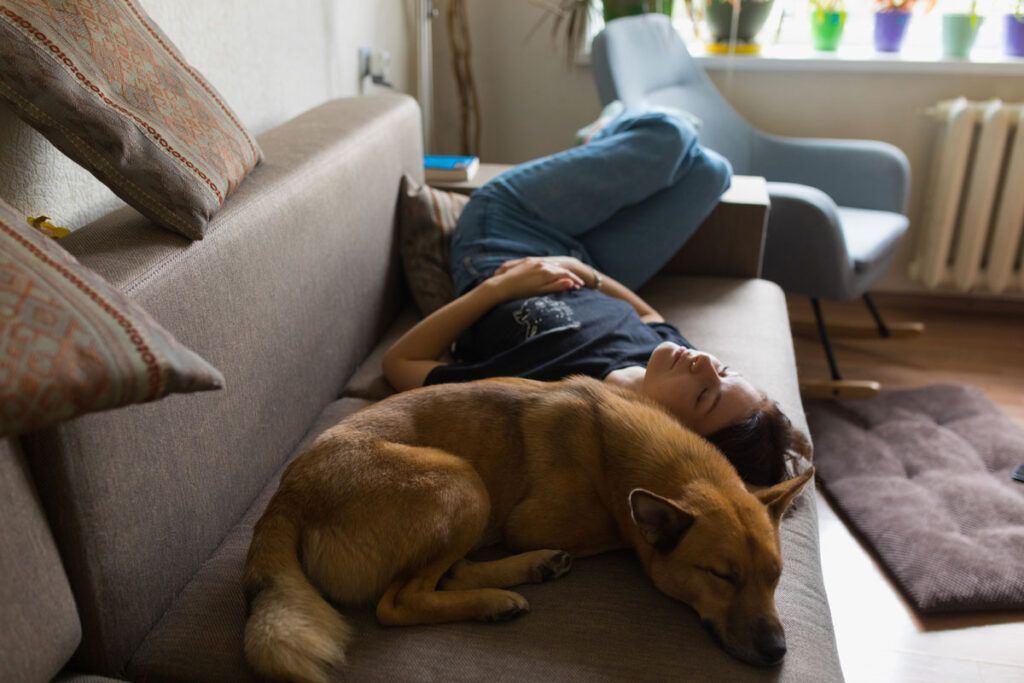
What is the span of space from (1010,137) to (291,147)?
104 inches

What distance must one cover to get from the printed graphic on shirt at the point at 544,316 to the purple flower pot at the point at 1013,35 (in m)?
2.44

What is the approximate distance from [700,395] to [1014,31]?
8.45 feet

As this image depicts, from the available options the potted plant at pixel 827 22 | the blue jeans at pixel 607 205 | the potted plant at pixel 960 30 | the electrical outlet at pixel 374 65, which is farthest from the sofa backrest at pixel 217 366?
the potted plant at pixel 960 30

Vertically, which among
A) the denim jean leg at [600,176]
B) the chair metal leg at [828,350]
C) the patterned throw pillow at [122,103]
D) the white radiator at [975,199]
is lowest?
the chair metal leg at [828,350]

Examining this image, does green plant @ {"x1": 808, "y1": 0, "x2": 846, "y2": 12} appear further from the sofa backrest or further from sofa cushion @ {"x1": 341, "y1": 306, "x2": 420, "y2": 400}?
sofa cushion @ {"x1": 341, "y1": 306, "x2": 420, "y2": 400}

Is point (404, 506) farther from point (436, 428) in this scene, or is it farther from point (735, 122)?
point (735, 122)

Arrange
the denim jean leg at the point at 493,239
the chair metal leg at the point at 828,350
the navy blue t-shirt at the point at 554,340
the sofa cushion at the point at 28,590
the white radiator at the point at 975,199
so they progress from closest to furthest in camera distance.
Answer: the sofa cushion at the point at 28,590
the navy blue t-shirt at the point at 554,340
the denim jean leg at the point at 493,239
the chair metal leg at the point at 828,350
the white radiator at the point at 975,199

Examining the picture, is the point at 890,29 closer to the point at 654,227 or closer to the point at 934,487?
the point at 654,227

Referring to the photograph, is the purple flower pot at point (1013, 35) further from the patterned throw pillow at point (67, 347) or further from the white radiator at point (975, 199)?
the patterned throw pillow at point (67, 347)

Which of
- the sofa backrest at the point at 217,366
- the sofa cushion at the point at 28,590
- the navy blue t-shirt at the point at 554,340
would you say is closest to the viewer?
the sofa cushion at the point at 28,590

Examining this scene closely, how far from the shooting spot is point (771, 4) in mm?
3361

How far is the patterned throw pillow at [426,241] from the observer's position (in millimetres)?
2227

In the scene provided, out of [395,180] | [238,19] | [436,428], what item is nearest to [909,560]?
[436,428]

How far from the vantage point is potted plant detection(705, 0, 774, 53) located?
337 cm
